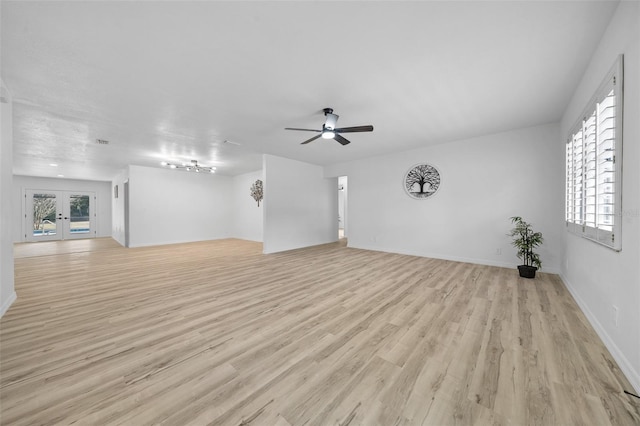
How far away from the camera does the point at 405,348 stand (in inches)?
74.8

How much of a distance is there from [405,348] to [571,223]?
3.12 m

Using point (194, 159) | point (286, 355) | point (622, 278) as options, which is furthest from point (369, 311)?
point (194, 159)

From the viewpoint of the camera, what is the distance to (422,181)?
555cm

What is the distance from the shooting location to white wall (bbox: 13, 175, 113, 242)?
8.88 meters

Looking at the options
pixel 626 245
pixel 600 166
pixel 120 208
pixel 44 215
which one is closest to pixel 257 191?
pixel 120 208

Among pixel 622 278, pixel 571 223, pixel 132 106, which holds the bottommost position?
pixel 622 278

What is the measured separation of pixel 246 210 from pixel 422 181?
6683 mm

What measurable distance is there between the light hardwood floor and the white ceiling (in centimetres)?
268

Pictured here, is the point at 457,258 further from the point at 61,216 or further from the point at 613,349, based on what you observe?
the point at 61,216

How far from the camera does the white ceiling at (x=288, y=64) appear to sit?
5.83 ft

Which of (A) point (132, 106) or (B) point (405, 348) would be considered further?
(A) point (132, 106)

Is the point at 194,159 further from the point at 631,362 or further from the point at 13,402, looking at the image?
the point at 631,362

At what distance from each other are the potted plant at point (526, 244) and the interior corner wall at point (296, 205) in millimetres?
5054

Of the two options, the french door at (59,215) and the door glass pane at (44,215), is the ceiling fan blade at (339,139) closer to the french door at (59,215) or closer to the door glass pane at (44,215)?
the french door at (59,215)
